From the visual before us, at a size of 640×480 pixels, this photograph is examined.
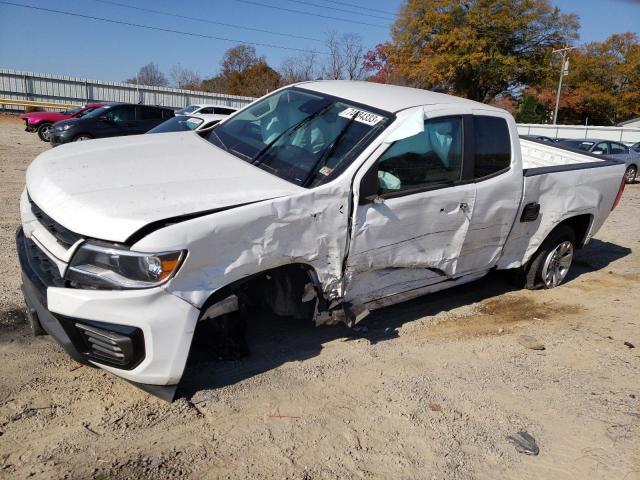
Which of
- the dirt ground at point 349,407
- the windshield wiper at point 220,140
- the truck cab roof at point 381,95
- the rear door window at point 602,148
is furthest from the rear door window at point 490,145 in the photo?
the rear door window at point 602,148

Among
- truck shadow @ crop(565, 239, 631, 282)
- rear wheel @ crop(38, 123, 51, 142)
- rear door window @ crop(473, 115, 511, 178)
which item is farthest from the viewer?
rear wheel @ crop(38, 123, 51, 142)

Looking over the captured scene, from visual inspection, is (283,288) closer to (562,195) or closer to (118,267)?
(118,267)

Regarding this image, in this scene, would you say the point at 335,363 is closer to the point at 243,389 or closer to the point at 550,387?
the point at 243,389

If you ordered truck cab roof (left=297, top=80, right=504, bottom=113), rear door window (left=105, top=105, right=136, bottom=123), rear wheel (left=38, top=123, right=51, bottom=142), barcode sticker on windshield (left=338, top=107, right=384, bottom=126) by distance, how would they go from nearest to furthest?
1. barcode sticker on windshield (left=338, top=107, right=384, bottom=126)
2. truck cab roof (left=297, top=80, right=504, bottom=113)
3. rear door window (left=105, top=105, right=136, bottom=123)
4. rear wheel (left=38, top=123, right=51, bottom=142)

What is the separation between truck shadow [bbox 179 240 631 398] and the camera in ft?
11.7

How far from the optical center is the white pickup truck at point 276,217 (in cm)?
282

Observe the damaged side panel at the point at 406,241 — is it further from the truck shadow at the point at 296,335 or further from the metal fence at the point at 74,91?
the metal fence at the point at 74,91

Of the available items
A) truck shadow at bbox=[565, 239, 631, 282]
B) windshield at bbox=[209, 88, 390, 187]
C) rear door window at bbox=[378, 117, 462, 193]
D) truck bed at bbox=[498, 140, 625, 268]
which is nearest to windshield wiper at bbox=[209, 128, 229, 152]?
windshield at bbox=[209, 88, 390, 187]

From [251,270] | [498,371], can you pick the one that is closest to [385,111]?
[251,270]

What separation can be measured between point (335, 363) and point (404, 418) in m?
0.73

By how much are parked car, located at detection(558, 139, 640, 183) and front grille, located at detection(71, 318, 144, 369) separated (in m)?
17.9

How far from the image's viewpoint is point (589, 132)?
39.1 metres

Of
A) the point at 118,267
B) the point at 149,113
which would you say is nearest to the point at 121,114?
the point at 149,113

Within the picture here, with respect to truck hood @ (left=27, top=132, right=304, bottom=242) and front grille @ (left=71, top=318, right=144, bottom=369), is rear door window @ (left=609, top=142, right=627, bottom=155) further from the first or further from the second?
front grille @ (left=71, top=318, right=144, bottom=369)
